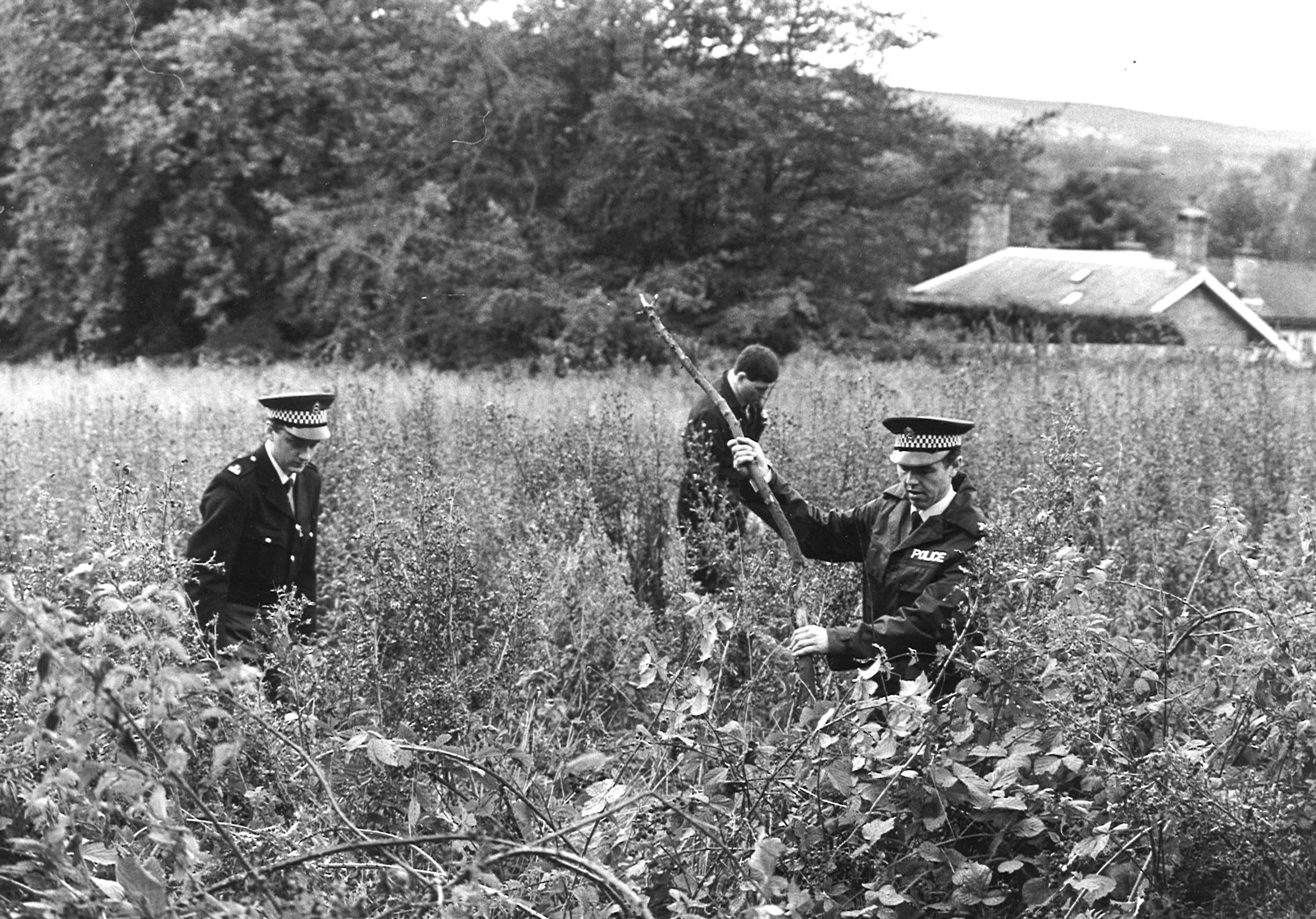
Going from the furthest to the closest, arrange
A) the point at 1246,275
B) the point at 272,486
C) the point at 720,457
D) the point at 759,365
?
the point at 1246,275
the point at 720,457
the point at 759,365
the point at 272,486

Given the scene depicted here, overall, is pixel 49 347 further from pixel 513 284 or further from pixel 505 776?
pixel 505 776

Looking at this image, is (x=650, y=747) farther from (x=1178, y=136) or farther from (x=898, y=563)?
(x=1178, y=136)

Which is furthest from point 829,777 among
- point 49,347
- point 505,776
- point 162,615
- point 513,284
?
point 49,347

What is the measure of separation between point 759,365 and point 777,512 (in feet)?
7.50

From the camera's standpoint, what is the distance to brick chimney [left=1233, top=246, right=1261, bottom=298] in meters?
57.8

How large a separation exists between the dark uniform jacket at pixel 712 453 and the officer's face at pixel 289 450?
186 cm

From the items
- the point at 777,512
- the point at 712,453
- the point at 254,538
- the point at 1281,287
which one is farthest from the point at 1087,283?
the point at 254,538

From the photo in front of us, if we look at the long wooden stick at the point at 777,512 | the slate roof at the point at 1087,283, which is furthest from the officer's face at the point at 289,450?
the slate roof at the point at 1087,283

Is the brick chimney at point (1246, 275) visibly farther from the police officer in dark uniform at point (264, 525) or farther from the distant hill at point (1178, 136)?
the police officer in dark uniform at point (264, 525)

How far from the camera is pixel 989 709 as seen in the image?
443cm

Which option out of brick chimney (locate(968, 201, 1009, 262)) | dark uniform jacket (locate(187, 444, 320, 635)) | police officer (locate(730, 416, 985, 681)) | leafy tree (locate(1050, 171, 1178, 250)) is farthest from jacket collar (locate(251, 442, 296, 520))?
leafy tree (locate(1050, 171, 1178, 250))

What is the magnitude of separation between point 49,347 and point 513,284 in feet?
42.9

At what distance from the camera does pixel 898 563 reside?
513 cm

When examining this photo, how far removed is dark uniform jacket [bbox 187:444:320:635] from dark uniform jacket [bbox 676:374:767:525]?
1822 mm
